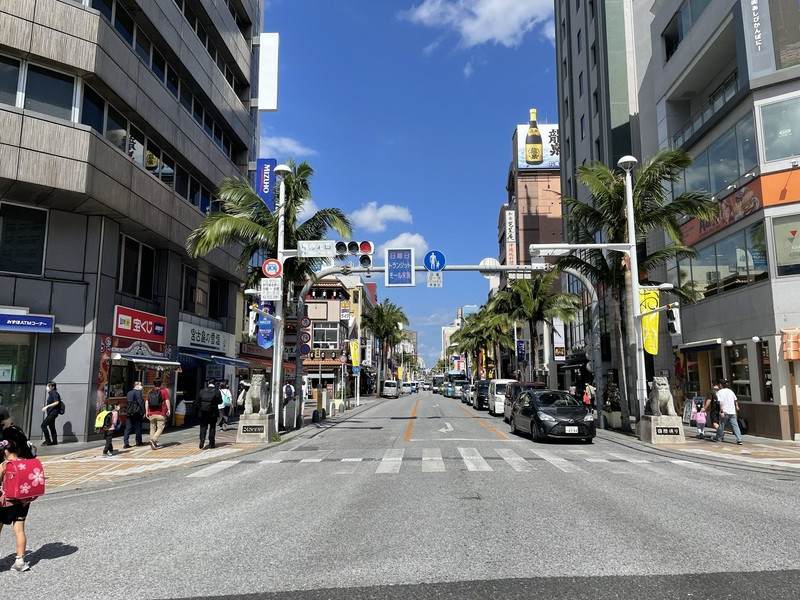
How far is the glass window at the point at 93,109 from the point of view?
1725 cm

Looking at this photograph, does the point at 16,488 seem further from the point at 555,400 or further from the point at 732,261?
the point at 732,261

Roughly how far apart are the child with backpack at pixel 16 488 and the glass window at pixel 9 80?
1399 cm

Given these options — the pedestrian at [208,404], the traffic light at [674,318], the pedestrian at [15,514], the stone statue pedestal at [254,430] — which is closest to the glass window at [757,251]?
the traffic light at [674,318]

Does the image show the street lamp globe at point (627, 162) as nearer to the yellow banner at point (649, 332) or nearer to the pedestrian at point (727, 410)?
the yellow banner at point (649, 332)

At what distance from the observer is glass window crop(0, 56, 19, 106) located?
15.7 metres

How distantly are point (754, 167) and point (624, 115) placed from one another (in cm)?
1660

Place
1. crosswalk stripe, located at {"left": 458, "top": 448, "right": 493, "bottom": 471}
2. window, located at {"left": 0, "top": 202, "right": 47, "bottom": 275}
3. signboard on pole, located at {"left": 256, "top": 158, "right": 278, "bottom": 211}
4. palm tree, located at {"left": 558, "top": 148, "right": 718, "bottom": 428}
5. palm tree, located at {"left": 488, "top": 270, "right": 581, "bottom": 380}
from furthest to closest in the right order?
palm tree, located at {"left": 488, "top": 270, "right": 581, "bottom": 380} < signboard on pole, located at {"left": 256, "top": 158, "right": 278, "bottom": 211} < palm tree, located at {"left": 558, "top": 148, "right": 718, "bottom": 428} < window, located at {"left": 0, "top": 202, "right": 47, "bottom": 275} < crosswalk stripe, located at {"left": 458, "top": 448, "right": 493, "bottom": 471}

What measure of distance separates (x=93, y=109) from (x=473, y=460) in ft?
50.7

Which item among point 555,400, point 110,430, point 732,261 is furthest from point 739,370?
point 110,430

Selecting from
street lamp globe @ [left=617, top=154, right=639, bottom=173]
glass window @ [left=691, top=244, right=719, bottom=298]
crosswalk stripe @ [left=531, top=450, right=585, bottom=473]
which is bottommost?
crosswalk stripe @ [left=531, top=450, right=585, bottom=473]

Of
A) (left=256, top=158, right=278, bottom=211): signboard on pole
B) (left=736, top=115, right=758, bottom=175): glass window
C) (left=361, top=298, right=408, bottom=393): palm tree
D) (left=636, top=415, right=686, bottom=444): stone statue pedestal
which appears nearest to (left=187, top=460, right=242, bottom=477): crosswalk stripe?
(left=636, top=415, right=686, bottom=444): stone statue pedestal

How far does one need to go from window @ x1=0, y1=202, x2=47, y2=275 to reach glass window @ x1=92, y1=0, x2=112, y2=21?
661 centimetres

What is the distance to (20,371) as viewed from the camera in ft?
53.6

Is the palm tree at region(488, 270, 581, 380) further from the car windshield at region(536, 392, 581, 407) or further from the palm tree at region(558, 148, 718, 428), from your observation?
the car windshield at region(536, 392, 581, 407)
